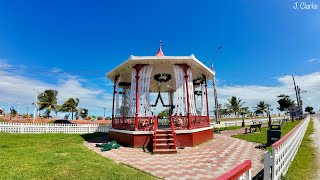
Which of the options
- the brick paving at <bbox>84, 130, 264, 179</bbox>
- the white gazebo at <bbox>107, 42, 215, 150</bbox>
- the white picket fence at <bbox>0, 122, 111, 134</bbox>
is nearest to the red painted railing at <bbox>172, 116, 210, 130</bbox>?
the white gazebo at <bbox>107, 42, 215, 150</bbox>

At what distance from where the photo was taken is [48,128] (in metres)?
18.9

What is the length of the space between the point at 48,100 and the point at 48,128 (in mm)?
43640

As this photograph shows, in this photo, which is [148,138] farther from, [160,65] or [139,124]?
[160,65]

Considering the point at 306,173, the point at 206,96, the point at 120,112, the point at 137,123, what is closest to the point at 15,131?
the point at 120,112

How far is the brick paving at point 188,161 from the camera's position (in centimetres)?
662

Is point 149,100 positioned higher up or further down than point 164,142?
higher up

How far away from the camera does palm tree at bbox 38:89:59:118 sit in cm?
5684

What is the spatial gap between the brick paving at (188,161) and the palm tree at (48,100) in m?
54.4

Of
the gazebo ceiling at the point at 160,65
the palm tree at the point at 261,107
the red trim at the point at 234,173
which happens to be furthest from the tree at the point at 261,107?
the red trim at the point at 234,173

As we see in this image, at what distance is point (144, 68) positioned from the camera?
499 inches

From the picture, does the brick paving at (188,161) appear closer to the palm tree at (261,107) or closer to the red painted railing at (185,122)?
the red painted railing at (185,122)

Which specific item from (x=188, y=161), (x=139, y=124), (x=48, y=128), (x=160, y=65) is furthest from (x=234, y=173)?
(x=48, y=128)

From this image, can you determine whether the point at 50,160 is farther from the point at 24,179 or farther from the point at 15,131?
the point at 15,131

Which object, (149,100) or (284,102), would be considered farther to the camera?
(284,102)
